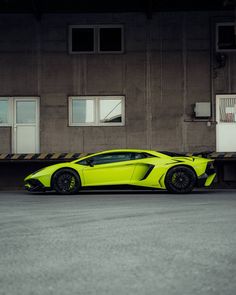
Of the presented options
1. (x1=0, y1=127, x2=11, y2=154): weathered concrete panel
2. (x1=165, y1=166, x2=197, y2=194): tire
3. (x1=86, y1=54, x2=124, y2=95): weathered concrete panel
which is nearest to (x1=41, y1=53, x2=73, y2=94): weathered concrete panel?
(x1=86, y1=54, x2=124, y2=95): weathered concrete panel

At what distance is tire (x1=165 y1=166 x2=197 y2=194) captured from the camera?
49.9 ft

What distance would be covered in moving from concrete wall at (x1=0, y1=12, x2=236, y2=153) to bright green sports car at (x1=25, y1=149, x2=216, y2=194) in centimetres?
456

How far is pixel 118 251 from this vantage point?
6.20 meters

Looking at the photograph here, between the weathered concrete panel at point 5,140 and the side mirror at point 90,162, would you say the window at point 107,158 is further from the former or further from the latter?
the weathered concrete panel at point 5,140

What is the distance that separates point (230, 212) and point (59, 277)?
5917 millimetres

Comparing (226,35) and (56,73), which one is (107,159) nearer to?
(56,73)

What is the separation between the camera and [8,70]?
2048 centimetres

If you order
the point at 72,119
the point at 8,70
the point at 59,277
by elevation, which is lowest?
the point at 59,277

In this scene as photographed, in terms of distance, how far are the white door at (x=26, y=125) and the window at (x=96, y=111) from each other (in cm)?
130

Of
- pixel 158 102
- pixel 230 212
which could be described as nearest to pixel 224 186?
pixel 158 102

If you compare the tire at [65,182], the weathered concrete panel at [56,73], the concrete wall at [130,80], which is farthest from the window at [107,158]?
the weathered concrete panel at [56,73]

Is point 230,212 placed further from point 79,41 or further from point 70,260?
point 79,41

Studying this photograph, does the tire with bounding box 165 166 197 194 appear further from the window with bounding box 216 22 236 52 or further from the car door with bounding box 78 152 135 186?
the window with bounding box 216 22 236 52

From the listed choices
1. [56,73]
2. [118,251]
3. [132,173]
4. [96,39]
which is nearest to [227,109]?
[96,39]
